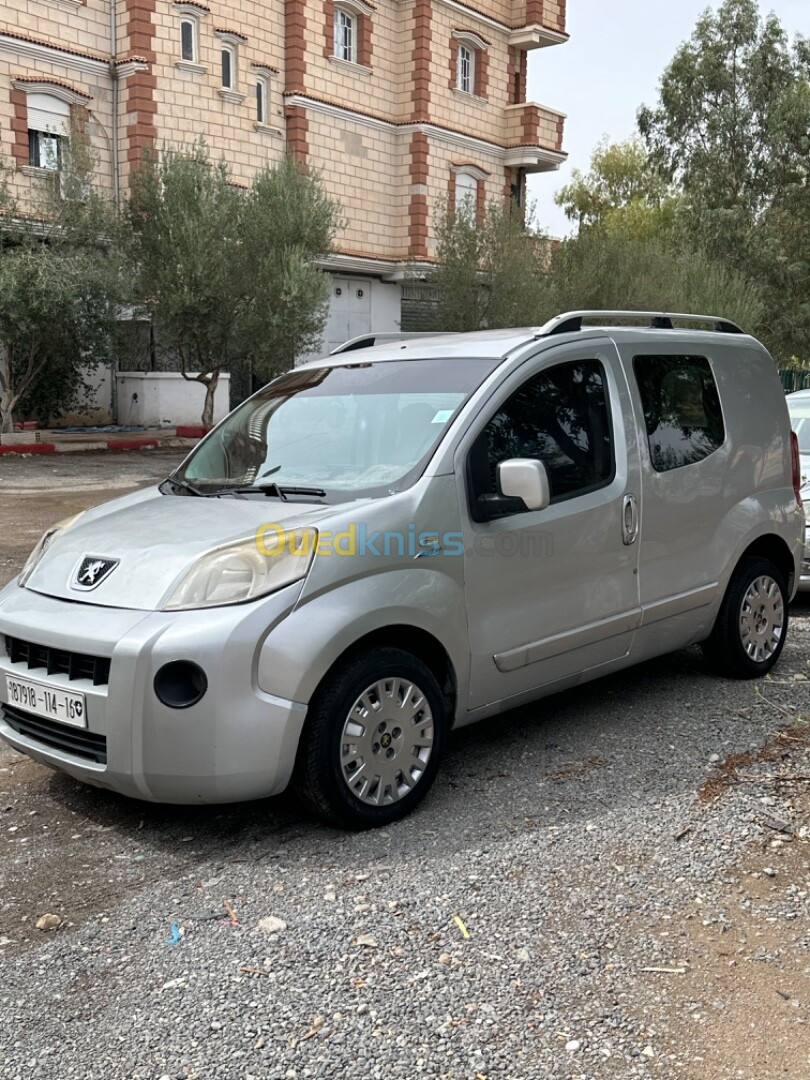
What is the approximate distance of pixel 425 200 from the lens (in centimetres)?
3347

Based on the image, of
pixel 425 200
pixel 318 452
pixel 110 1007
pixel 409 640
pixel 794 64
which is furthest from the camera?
pixel 794 64

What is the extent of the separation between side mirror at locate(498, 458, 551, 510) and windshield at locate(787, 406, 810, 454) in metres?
5.51

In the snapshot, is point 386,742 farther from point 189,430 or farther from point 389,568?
point 189,430

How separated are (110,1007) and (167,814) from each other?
1.31m

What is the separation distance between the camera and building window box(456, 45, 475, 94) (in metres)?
34.8

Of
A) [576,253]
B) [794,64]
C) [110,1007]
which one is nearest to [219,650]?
[110,1007]

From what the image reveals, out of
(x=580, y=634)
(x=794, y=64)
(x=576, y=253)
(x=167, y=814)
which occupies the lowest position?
(x=167, y=814)

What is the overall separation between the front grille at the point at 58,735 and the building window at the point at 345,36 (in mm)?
31258

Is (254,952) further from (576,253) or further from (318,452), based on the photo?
(576,253)

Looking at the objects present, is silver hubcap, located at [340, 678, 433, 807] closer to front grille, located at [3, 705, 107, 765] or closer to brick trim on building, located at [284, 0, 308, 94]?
front grille, located at [3, 705, 107, 765]

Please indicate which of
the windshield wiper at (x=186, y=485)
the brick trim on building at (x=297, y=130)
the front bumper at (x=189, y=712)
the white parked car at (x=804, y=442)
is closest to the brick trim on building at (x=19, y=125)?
the brick trim on building at (x=297, y=130)

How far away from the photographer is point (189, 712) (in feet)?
12.0

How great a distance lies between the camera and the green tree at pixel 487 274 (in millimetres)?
28578

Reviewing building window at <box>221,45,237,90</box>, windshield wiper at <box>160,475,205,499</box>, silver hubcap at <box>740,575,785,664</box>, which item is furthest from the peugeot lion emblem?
building window at <box>221,45,237,90</box>
